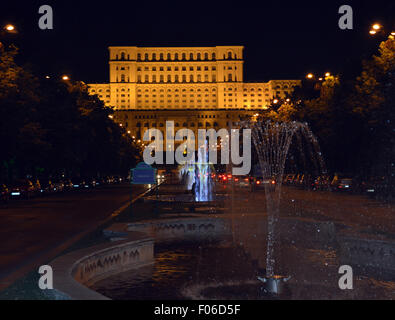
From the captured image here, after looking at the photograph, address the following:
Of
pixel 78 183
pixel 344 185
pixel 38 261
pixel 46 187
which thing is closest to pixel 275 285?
pixel 38 261

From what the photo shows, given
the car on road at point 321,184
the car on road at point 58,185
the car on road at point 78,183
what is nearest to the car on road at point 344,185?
the car on road at point 321,184

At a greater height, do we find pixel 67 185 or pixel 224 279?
pixel 224 279

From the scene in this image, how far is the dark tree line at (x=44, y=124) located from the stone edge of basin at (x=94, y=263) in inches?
1150

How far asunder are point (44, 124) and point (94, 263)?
4532cm

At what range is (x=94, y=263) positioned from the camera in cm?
1309

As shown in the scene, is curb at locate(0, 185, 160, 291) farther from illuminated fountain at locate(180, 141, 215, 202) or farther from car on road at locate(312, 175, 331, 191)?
car on road at locate(312, 175, 331, 191)

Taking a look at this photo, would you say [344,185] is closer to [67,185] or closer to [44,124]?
[44,124]

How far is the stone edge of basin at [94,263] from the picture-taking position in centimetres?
922

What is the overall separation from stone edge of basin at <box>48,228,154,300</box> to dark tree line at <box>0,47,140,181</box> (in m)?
29.2

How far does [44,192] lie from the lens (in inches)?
2324

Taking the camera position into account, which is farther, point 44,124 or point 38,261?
point 44,124

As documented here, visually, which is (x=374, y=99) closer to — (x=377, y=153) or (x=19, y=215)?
(x=377, y=153)

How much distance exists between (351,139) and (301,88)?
1284 inches
